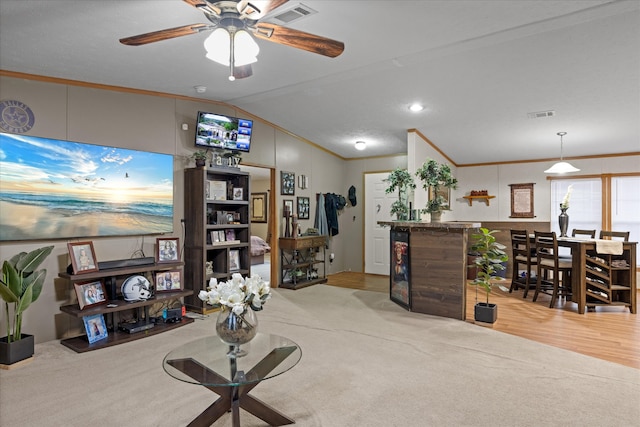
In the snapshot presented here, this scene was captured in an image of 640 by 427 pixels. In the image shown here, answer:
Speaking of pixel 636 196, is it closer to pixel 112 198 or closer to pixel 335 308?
pixel 335 308

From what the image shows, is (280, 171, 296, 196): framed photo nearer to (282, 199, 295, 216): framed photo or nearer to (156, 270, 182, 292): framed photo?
(282, 199, 295, 216): framed photo

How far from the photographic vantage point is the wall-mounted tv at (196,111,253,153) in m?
4.64

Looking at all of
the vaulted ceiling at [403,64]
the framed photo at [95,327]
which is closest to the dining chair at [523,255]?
the vaulted ceiling at [403,64]

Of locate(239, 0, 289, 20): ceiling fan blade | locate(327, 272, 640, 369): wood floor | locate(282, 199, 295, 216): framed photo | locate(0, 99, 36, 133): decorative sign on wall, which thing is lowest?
locate(327, 272, 640, 369): wood floor

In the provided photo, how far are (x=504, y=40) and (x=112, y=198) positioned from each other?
4.08 meters

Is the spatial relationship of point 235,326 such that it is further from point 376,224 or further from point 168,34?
point 376,224

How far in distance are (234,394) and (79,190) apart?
2.87 metres

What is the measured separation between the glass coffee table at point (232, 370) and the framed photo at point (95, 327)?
6.05 feet

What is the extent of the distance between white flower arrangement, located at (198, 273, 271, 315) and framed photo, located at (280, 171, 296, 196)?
4132mm

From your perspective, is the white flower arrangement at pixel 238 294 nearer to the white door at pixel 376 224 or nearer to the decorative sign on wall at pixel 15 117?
the decorative sign on wall at pixel 15 117

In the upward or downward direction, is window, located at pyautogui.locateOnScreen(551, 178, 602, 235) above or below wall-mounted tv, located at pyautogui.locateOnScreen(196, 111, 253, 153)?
below


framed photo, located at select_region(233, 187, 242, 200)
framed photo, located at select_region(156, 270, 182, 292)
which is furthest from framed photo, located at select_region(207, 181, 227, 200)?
framed photo, located at select_region(156, 270, 182, 292)

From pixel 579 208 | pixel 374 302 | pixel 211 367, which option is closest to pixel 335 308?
pixel 374 302

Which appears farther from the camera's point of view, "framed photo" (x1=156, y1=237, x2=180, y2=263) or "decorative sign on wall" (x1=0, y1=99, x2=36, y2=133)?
"framed photo" (x1=156, y1=237, x2=180, y2=263)
